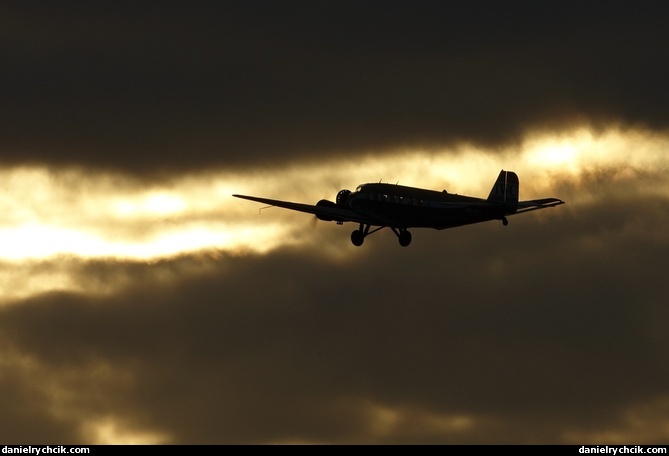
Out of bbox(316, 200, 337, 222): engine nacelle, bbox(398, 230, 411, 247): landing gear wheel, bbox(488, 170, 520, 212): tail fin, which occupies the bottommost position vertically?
bbox(398, 230, 411, 247): landing gear wheel

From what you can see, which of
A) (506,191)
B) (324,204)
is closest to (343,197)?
(324,204)

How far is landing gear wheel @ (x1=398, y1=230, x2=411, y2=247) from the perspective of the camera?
162 meters

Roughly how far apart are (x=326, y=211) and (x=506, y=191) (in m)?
14.5

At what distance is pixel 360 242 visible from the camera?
545 ft

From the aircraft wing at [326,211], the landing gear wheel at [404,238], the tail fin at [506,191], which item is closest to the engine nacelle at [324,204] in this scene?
the aircraft wing at [326,211]

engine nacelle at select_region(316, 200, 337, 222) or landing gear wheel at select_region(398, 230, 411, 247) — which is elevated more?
engine nacelle at select_region(316, 200, 337, 222)

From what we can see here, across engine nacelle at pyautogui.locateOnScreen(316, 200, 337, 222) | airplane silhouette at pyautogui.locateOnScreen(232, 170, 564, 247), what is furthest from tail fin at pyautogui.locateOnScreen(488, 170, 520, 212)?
engine nacelle at pyautogui.locateOnScreen(316, 200, 337, 222)

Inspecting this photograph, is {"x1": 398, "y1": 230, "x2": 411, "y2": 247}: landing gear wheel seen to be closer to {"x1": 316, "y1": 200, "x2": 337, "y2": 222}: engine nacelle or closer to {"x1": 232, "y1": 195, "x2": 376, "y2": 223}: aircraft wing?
{"x1": 232, "y1": 195, "x2": 376, "y2": 223}: aircraft wing

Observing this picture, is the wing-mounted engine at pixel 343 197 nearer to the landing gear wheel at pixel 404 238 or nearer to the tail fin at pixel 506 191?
the landing gear wheel at pixel 404 238

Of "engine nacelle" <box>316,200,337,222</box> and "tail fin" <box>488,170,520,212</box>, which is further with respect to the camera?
"engine nacelle" <box>316,200,337,222</box>

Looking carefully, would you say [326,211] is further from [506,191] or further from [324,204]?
[506,191]

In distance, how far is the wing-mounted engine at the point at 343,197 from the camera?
16650 cm
